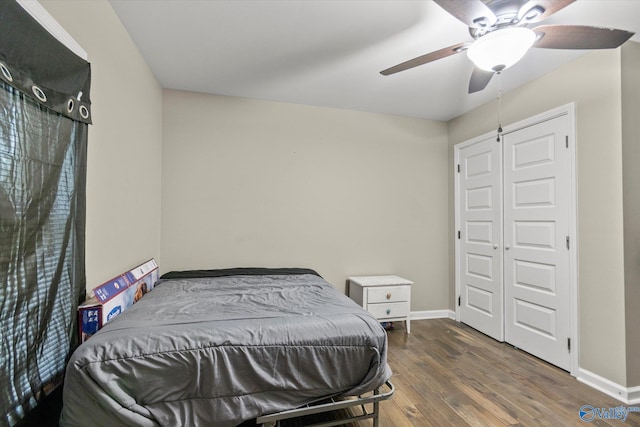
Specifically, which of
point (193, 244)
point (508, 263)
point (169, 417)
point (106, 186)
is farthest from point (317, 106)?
point (169, 417)

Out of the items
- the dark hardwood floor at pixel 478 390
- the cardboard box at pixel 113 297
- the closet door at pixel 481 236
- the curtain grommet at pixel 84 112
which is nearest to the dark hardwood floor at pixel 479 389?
the dark hardwood floor at pixel 478 390

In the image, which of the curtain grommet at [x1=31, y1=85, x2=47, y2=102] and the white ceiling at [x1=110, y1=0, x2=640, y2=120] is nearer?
the curtain grommet at [x1=31, y1=85, x2=47, y2=102]

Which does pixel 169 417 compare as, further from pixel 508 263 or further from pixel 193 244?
pixel 508 263

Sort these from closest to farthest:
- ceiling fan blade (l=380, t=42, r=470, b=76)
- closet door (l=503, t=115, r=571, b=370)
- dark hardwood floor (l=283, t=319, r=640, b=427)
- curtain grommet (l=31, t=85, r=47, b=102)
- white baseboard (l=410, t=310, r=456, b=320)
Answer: curtain grommet (l=31, t=85, r=47, b=102), ceiling fan blade (l=380, t=42, r=470, b=76), dark hardwood floor (l=283, t=319, r=640, b=427), closet door (l=503, t=115, r=571, b=370), white baseboard (l=410, t=310, r=456, b=320)

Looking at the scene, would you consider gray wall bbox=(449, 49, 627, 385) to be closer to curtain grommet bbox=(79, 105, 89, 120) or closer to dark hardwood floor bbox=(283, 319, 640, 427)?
dark hardwood floor bbox=(283, 319, 640, 427)

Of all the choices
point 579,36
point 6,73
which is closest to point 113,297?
point 6,73

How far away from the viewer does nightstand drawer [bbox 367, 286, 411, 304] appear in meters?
3.07

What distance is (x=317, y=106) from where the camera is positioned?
132 inches

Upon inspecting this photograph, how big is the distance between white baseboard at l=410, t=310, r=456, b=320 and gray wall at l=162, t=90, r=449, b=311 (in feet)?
0.28

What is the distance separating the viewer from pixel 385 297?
311 centimetres

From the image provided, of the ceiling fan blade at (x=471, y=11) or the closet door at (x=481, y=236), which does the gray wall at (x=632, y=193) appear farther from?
the ceiling fan blade at (x=471, y=11)

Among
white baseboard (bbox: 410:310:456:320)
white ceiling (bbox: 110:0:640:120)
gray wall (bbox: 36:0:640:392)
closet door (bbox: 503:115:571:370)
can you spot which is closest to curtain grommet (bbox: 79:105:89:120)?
gray wall (bbox: 36:0:640:392)

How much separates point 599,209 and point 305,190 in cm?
254

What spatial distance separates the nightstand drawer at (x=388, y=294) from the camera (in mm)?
3070
